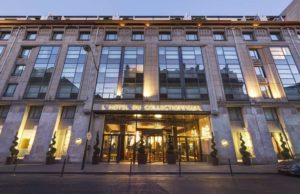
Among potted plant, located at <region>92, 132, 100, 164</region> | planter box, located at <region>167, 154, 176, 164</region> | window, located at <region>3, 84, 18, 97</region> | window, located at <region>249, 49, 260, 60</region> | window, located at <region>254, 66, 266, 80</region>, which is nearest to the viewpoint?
potted plant, located at <region>92, 132, 100, 164</region>

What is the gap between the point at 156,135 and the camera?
20.1 meters

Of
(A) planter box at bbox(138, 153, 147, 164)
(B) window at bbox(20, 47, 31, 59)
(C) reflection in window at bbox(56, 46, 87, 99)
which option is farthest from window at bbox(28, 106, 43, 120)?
(A) planter box at bbox(138, 153, 147, 164)

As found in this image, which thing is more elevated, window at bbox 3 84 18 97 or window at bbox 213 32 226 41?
window at bbox 213 32 226 41

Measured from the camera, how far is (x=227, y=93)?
70.0 ft

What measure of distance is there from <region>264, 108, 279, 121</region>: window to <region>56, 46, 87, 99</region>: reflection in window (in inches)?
997

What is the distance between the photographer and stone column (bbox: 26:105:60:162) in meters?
17.9

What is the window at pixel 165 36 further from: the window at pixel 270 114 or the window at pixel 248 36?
the window at pixel 270 114

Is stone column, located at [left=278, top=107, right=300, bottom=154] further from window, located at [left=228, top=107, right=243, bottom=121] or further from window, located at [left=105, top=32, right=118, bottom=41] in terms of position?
window, located at [left=105, top=32, right=118, bottom=41]

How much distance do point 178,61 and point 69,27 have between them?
18.8 meters

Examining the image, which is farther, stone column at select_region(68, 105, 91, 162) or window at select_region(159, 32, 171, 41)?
window at select_region(159, 32, 171, 41)

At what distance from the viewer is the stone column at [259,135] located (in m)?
18.0

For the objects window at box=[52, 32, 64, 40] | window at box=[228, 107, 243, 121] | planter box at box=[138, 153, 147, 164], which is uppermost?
window at box=[52, 32, 64, 40]

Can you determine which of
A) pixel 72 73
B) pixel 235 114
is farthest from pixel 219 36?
pixel 72 73

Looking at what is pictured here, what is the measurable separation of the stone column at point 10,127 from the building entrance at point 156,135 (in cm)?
1052
